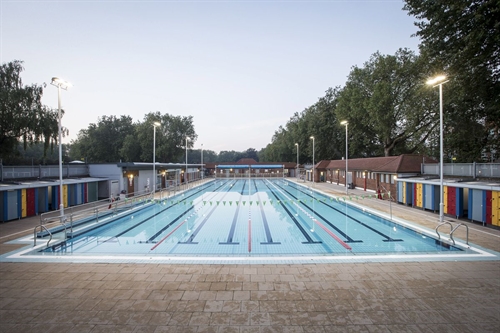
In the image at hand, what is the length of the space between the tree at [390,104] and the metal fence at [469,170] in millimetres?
8096

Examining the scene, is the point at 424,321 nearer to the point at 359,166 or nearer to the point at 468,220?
the point at 468,220

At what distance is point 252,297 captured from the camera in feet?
19.1

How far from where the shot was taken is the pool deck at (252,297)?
4836 millimetres

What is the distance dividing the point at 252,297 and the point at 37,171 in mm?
21183

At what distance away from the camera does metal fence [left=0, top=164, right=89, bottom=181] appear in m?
17.4

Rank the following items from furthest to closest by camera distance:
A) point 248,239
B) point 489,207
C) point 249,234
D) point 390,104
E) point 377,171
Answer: point 390,104, point 377,171, point 489,207, point 249,234, point 248,239

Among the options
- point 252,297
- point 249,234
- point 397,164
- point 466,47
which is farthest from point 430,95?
point 252,297

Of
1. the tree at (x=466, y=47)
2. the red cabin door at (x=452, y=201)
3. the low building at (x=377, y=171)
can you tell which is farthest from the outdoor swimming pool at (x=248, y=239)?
the tree at (x=466, y=47)

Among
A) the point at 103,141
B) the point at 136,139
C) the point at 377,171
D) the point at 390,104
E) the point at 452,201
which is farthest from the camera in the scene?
the point at 103,141

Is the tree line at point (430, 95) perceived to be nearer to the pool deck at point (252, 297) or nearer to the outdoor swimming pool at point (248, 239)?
the outdoor swimming pool at point (248, 239)

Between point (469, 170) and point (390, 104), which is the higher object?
point (390, 104)

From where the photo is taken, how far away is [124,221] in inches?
610

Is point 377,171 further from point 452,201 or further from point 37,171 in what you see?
point 37,171

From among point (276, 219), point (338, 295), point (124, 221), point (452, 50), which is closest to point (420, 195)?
point (452, 50)
